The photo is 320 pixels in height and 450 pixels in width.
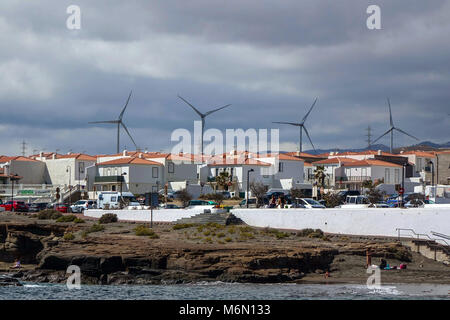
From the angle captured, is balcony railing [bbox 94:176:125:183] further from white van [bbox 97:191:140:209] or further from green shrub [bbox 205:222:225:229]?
green shrub [bbox 205:222:225:229]

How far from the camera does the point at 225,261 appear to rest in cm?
4222

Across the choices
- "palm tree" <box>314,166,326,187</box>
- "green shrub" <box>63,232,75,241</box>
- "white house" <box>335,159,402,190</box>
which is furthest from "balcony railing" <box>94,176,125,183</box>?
"green shrub" <box>63,232,75,241</box>

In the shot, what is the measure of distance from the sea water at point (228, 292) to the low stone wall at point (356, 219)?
762cm

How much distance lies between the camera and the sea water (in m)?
35.1

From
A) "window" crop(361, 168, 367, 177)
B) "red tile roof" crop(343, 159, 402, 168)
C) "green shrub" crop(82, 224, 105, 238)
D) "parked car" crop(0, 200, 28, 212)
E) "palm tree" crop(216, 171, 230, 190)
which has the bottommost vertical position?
"green shrub" crop(82, 224, 105, 238)

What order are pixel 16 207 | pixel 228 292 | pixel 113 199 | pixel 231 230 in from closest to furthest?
pixel 228 292 → pixel 231 230 → pixel 16 207 → pixel 113 199

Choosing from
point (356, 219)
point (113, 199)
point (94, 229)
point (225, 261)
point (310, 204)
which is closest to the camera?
point (225, 261)

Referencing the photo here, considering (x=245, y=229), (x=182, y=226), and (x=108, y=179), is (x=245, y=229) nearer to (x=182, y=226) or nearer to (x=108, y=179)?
(x=182, y=226)

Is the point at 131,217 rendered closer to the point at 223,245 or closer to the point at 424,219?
the point at 223,245

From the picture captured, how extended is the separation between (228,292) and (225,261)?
5.22m

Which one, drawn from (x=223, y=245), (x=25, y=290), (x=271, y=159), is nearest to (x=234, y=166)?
(x=271, y=159)

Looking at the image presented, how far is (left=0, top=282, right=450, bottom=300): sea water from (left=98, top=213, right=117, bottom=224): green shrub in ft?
63.3

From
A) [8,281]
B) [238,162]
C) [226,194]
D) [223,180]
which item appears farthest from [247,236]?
[238,162]

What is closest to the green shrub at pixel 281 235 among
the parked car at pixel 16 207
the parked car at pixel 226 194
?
the parked car at pixel 16 207
